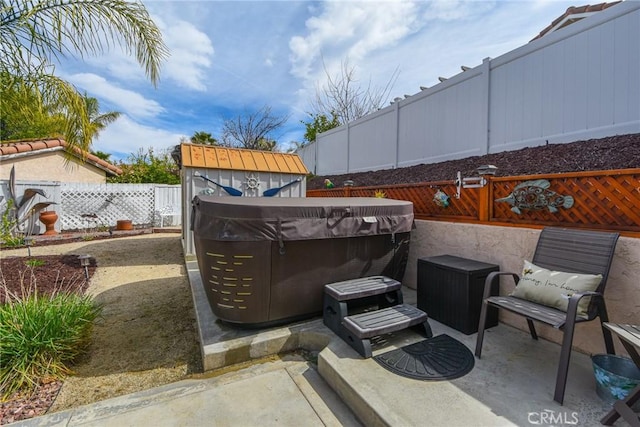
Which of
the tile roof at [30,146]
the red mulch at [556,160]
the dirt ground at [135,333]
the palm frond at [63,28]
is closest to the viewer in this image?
the dirt ground at [135,333]

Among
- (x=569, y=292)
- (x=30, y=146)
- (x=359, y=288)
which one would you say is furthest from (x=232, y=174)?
(x=30, y=146)

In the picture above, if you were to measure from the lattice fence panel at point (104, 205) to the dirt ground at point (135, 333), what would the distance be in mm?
3835

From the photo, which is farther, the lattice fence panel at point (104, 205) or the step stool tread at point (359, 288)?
the lattice fence panel at point (104, 205)

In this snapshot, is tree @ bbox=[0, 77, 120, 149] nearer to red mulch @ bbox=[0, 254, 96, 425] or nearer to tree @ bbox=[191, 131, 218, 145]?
red mulch @ bbox=[0, 254, 96, 425]

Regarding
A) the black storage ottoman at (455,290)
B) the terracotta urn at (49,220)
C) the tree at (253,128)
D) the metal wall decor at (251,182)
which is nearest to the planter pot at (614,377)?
the black storage ottoman at (455,290)

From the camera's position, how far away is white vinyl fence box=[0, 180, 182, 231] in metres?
9.50

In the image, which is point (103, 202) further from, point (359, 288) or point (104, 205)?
point (359, 288)

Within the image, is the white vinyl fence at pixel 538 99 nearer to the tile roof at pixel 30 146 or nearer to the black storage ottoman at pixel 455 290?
the black storage ottoman at pixel 455 290

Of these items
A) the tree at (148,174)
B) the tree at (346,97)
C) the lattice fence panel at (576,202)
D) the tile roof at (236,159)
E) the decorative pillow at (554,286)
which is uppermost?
the tree at (346,97)

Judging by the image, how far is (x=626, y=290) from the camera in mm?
2160

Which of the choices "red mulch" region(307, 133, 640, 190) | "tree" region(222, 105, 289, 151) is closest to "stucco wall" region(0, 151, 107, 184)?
"tree" region(222, 105, 289, 151)

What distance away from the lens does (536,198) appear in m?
2.80

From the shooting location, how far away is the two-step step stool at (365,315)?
235 cm

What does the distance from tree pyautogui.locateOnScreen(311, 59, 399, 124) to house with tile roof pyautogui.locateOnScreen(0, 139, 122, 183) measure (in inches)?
418
